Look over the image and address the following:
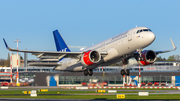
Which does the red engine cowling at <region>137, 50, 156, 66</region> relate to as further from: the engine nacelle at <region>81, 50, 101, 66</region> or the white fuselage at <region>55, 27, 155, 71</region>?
the engine nacelle at <region>81, 50, 101, 66</region>

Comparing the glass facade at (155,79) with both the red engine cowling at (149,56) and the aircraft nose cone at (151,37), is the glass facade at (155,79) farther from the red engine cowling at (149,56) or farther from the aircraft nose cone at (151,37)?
the aircraft nose cone at (151,37)

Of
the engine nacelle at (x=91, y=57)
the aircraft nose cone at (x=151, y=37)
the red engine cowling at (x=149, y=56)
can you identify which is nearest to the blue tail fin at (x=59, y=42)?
the engine nacelle at (x=91, y=57)

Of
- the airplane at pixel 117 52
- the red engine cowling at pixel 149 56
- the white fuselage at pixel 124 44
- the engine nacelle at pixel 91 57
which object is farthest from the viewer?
the red engine cowling at pixel 149 56

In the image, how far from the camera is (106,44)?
46719mm

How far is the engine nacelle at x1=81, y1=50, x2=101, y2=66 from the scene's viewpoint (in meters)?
45.4

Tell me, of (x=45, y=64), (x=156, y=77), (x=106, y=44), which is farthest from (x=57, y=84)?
(x=106, y=44)

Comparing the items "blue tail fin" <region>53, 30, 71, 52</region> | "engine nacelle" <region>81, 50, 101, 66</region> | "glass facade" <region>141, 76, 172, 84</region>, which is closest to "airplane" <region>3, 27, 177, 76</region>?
"engine nacelle" <region>81, 50, 101, 66</region>

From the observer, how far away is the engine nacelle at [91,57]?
4544cm

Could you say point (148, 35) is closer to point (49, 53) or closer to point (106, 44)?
point (106, 44)

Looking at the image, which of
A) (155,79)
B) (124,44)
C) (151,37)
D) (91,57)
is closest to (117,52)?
(124,44)

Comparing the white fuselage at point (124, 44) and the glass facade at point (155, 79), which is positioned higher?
the white fuselage at point (124, 44)

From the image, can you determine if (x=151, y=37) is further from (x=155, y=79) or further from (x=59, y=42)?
(x=155, y=79)

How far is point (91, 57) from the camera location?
46.4 m

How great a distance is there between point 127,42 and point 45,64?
21.4 meters
